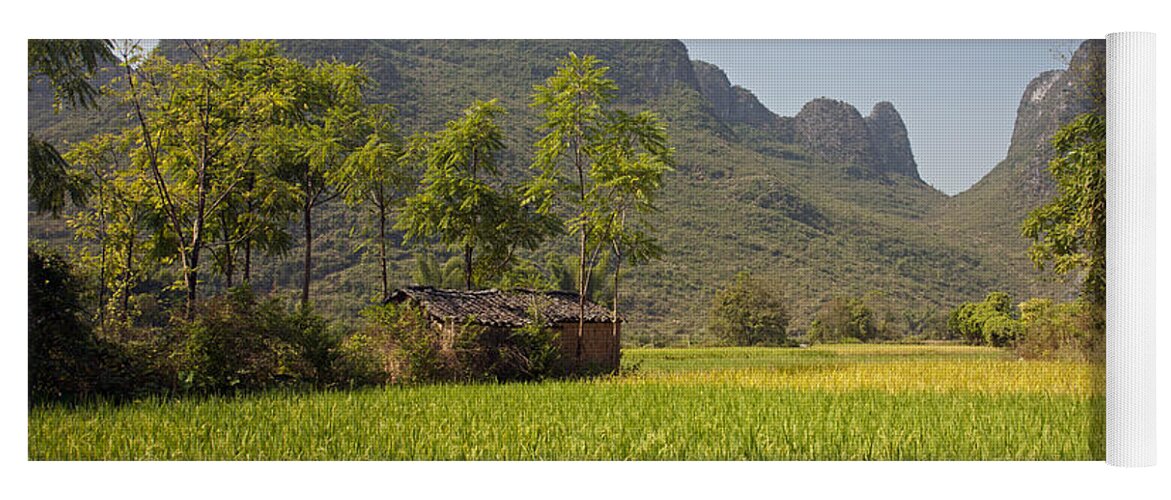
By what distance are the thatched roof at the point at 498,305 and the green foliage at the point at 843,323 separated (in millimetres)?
2405

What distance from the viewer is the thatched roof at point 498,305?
400 inches

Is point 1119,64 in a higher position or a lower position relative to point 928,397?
higher

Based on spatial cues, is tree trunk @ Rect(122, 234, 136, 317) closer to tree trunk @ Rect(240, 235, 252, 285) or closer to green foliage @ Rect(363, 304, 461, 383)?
tree trunk @ Rect(240, 235, 252, 285)

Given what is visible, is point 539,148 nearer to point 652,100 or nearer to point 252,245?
point 652,100

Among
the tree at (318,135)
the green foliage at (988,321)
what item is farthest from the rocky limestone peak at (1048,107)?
the tree at (318,135)

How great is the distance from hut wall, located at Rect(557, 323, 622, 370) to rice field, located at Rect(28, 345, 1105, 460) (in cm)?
159

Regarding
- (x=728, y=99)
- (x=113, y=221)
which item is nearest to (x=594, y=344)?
(x=728, y=99)

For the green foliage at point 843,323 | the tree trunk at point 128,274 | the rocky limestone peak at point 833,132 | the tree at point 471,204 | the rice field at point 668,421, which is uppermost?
the rocky limestone peak at point 833,132

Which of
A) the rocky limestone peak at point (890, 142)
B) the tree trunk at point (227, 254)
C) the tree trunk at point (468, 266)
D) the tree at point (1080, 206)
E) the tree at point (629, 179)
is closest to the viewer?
the tree at point (1080, 206)

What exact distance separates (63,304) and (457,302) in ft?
12.2

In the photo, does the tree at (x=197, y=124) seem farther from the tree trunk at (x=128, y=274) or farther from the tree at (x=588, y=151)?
the tree at (x=588, y=151)

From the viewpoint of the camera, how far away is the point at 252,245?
9.69 m

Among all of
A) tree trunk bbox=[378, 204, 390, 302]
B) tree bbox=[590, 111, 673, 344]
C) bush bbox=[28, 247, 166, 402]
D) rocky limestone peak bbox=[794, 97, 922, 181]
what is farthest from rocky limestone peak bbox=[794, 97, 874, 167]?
bush bbox=[28, 247, 166, 402]
